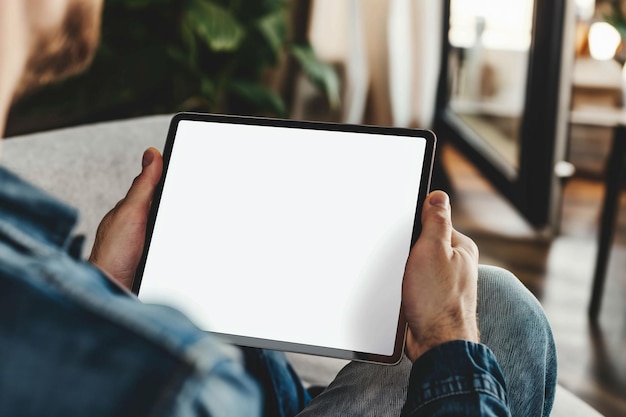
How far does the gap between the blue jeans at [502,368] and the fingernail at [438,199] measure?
0.16m

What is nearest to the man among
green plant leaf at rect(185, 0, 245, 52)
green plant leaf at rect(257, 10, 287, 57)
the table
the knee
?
the knee

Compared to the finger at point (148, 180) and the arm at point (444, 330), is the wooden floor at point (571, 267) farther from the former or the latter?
the finger at point (148, 180)

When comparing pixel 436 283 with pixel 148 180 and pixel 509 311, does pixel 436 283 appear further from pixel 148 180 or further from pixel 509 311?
pixel 148 180

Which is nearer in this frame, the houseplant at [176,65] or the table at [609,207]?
the table at [609,207]

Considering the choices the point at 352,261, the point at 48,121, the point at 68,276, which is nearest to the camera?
the point at 68,276

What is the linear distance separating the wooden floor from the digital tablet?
3.90 feet

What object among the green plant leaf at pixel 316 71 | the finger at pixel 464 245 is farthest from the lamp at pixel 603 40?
the finger at pixel 464 245

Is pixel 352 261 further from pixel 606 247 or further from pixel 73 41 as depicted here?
pixel 606 247

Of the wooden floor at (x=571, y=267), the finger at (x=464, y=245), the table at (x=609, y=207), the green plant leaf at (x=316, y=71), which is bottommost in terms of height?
the wooden floor at (x=571, y=267)

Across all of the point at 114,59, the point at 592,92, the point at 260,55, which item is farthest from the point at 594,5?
the point at 114,59

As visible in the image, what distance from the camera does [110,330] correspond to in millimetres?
274

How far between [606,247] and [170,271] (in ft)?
5.56

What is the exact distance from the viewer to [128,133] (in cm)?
116

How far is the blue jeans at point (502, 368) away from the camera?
0.68m
